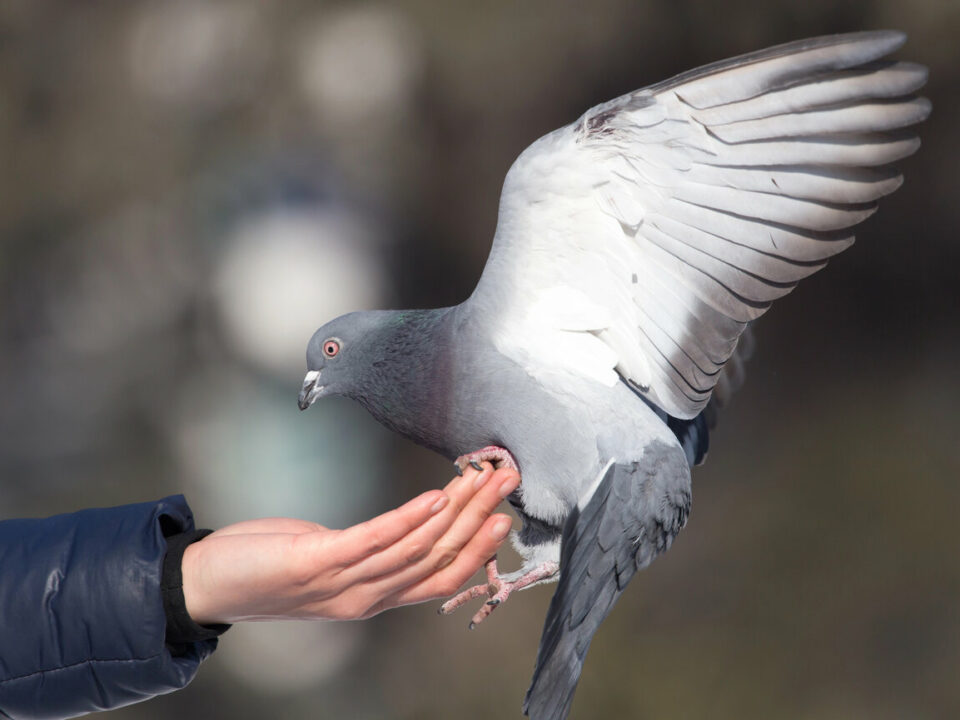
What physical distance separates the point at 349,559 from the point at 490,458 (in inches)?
7.3

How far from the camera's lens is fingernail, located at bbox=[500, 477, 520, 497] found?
740 mm

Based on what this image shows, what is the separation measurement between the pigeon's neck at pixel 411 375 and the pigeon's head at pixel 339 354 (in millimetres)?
10

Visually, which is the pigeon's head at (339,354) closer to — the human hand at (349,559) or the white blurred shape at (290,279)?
the human hand at (349,559)

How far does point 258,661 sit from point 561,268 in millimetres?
1607

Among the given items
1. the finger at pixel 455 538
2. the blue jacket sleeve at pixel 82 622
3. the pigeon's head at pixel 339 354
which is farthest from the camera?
the pigeon's head at pixel 339 354

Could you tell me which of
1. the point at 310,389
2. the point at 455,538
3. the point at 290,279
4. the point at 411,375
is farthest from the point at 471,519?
the point at 290,279

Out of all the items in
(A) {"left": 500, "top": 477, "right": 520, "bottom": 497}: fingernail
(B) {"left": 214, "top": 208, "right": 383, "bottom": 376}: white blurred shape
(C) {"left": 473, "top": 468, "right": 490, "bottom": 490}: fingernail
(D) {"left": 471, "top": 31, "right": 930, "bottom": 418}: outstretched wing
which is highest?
(D) {"left": 471, "top": 31, "right": 930, "bottom": 418}: outstretched wing

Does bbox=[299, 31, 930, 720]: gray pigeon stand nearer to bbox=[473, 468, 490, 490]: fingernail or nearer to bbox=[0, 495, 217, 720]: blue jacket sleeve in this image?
bbox=[473, 468, 490, 490]: fingernail

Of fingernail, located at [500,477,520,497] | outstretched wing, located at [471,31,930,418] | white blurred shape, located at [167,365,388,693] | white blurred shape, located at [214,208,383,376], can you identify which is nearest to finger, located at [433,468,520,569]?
fingernail, located at [500,477,520,497]

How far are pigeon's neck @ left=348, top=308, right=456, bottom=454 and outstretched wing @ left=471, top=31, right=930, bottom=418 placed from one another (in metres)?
0.06

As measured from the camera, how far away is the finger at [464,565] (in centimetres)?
73

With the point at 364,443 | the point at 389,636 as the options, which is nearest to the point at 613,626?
the point at 389,636

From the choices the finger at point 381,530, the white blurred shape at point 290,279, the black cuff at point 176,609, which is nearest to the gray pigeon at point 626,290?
the finger at point 381,530

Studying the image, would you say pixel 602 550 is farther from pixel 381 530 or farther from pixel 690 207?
pixel 690 207
